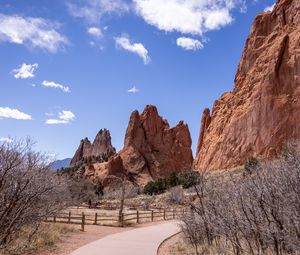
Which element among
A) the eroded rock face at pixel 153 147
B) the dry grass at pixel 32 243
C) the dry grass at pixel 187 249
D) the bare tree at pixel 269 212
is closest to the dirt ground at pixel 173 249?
the dry grass at pixel 187 249

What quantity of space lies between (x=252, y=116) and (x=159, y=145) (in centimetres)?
4841

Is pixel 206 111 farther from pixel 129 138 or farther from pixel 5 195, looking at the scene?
pixel 5 195

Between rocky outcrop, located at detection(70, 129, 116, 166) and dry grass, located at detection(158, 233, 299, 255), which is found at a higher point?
rocky outcrop, located at detection(70, 129, 116, 166)

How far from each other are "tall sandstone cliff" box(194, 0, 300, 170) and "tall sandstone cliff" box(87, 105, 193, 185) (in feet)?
88.7

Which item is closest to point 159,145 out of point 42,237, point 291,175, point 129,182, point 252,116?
point 129,182

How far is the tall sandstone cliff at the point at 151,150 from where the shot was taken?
108819 millimetres

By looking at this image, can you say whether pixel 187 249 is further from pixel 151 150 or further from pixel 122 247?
pixel 151 150

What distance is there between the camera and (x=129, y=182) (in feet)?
332

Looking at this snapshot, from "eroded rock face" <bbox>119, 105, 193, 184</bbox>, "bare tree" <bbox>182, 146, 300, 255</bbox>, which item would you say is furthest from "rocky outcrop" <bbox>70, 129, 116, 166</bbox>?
"bare tree" <bbox>182, 146, 300, 255</bbox>

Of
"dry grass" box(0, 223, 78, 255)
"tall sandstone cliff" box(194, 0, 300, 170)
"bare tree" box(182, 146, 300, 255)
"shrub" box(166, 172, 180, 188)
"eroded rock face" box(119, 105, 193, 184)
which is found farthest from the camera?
"eroded rock face" box(119, 105, 193, 184)

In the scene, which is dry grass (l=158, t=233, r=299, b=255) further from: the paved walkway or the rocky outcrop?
the rocky outcrop

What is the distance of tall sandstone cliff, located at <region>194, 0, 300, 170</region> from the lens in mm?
69750

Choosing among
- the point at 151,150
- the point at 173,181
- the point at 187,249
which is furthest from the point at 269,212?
the point at 151,150

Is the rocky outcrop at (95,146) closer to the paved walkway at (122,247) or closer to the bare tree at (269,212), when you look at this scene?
the paved walkway at (122,247)
